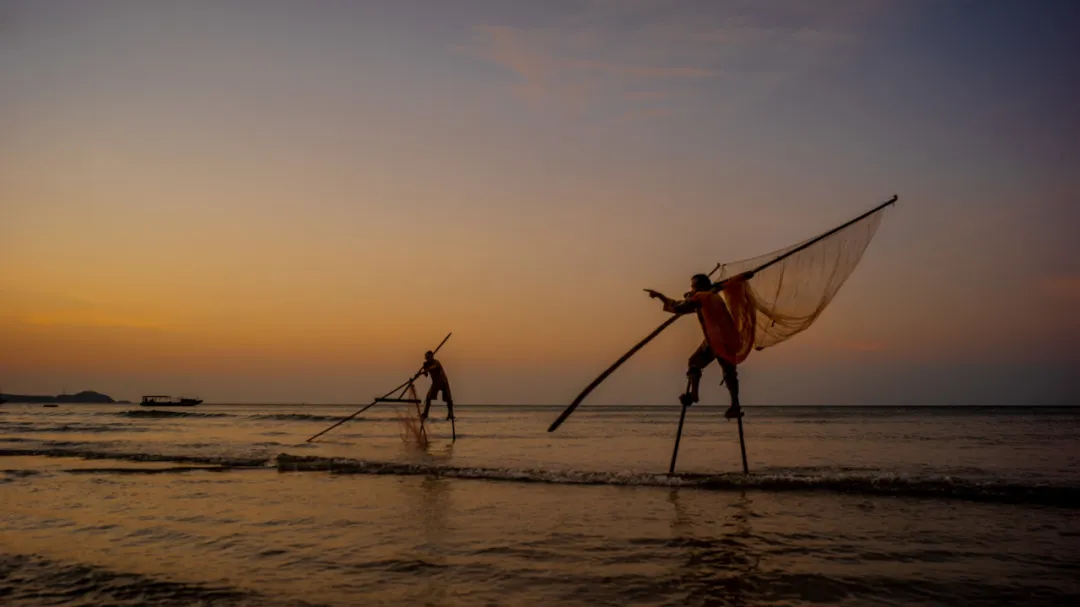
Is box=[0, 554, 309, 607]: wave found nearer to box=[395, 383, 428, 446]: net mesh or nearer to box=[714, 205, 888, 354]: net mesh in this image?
box=[714, 205, 888, 354]: net mesh

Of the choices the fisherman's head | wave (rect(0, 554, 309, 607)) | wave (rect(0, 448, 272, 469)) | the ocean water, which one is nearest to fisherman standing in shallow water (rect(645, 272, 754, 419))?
the fisherman's head

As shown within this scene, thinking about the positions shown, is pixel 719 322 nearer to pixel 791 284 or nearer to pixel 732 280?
pixel 732 280

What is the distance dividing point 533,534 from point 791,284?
18.1 ft

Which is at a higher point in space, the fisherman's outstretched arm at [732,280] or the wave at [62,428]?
the fisherman's outstretched arm at [732,280]

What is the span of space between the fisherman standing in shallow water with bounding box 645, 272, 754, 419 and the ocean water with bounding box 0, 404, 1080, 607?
176 centimetres

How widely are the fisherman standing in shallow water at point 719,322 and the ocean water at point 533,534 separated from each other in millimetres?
1762

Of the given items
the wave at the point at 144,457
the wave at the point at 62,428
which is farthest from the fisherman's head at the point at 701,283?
the wave at the point at 62,428

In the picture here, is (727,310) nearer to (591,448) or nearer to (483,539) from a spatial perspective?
(483,539)

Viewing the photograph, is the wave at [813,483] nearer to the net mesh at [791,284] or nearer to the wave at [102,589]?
the net mesh at [791,284]

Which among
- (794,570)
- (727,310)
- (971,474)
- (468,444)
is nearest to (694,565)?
(794,570)

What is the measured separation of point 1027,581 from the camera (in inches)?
210

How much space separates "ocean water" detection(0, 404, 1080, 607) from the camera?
498 cm

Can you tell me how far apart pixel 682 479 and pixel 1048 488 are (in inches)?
210

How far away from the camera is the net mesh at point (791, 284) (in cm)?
916
